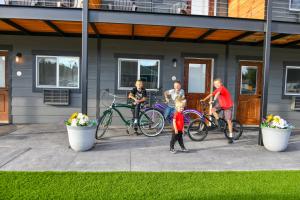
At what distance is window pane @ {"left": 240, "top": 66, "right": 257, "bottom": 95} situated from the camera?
781cm

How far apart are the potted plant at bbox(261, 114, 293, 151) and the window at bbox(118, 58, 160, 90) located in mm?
3413

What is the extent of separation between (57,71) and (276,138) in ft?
19.6

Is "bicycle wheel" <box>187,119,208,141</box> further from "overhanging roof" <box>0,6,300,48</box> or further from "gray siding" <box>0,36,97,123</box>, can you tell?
"gray siding" <box>0,36,97,123</box>

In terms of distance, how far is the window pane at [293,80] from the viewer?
7938 millimetres

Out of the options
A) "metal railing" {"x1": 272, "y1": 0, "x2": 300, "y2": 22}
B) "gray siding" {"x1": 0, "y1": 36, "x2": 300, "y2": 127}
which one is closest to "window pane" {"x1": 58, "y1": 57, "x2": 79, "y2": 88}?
"gray siding" {"x1": 0, "y1": 36, "x2": 300, "y2": 127}

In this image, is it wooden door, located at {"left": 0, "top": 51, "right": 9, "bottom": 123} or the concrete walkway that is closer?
the concrete walkway

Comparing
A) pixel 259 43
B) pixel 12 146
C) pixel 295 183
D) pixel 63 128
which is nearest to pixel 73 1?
pixel 63 128

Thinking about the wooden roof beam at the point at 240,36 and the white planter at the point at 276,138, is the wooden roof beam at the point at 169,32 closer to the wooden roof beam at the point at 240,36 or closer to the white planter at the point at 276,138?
the wooden roof beam at the point at 240,36

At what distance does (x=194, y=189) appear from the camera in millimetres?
3189

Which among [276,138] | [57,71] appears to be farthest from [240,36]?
[57,71]

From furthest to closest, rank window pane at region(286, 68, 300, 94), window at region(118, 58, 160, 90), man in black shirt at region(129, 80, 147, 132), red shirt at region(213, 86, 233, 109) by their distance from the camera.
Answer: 1. window pane at region(286, 68, 300, 94)
2. window at region(118, 58, 160, 90)
3. man in black shirt at region(129, 80, 147, 132)
4. red shirt at region(213, 86, 233, 109)

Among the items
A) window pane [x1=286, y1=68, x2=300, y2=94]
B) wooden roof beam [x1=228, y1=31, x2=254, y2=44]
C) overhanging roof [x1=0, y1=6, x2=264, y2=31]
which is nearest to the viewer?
overhanging roof [x1=0, y1=6, x2=264, y2=31]

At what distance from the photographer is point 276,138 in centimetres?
498

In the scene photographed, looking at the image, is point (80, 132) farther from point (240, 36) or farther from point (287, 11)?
point (287, 11)
